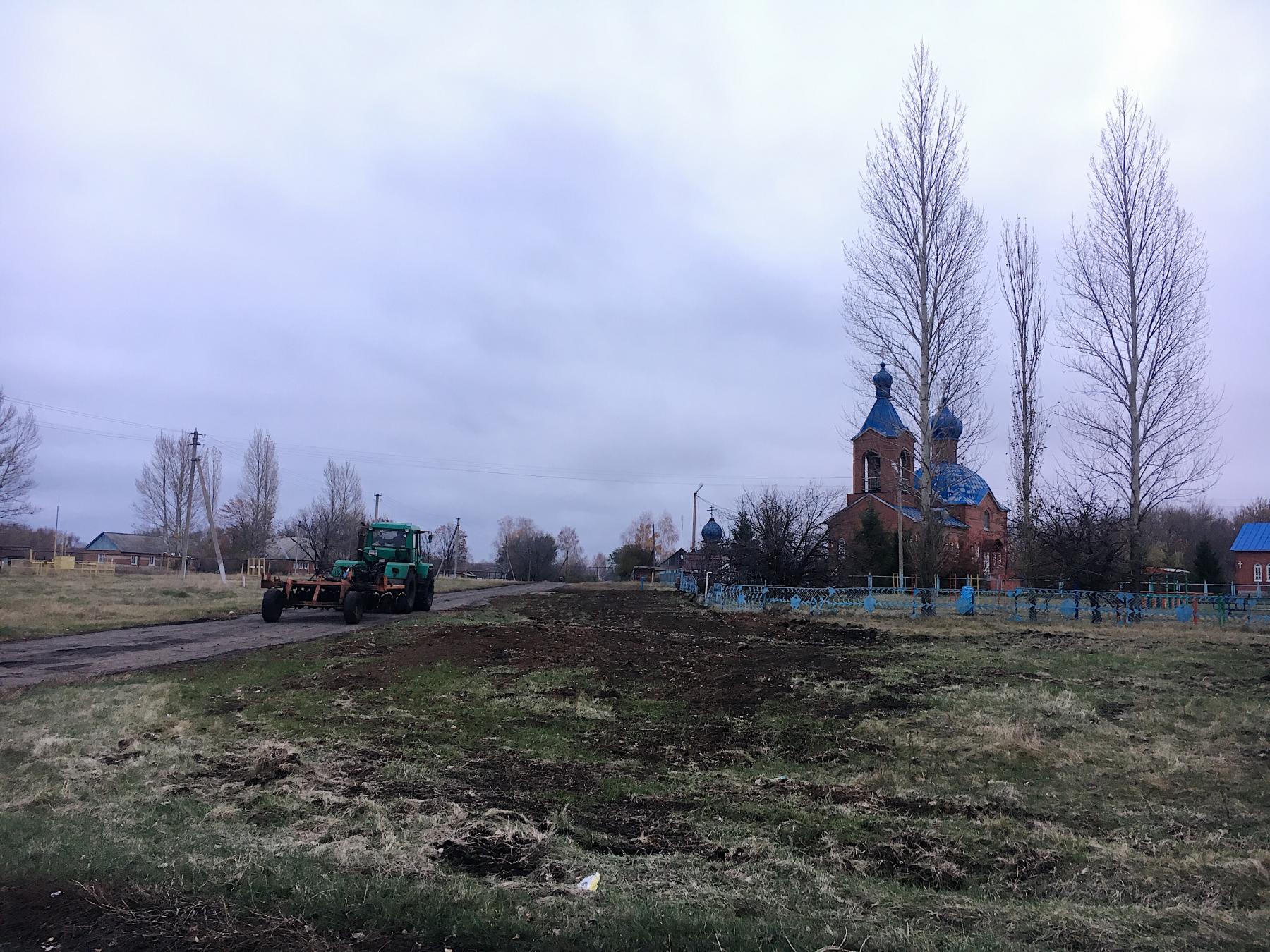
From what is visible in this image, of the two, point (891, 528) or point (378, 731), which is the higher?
point (891, 528)

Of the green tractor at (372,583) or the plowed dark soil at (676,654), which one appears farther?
the green tractor at (372,583)

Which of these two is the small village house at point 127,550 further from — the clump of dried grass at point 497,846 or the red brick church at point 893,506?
the clump of dried grass at point 497,846

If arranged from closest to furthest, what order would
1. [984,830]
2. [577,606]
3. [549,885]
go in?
[549,885] → [984,830] → [577,606]

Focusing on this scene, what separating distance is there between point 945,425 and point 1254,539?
43396 mm

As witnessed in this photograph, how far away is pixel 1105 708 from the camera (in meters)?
10.3

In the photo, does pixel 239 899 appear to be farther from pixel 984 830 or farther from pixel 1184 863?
pixel 1184 863

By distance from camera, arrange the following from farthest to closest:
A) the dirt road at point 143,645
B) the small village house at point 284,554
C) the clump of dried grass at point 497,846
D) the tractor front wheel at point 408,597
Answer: the small village house at point 284,554 < the tractor front wheel at point 408,597 < the dirt road at point 143,645 < the clump of dried grass at point 497,846

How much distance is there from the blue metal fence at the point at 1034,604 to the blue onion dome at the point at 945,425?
495 centimetres

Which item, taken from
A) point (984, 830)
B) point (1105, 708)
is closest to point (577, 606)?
point (1105, 708)

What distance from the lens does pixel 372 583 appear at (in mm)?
24141

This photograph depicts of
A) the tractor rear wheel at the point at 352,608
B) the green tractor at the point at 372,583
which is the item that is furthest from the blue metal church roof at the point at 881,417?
the tractor rear wheel at the point at 352,608

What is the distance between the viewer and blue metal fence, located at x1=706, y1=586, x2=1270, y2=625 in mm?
22797

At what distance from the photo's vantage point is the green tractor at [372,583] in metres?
22.0

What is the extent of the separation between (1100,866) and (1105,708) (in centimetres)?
590
